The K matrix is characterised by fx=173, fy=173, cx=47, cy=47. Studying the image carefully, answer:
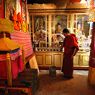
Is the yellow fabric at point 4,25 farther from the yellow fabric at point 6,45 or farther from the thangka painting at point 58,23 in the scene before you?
the thangka painting at point 58,23

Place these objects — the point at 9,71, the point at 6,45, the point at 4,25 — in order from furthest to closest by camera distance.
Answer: the point at 4,25
the point at 6,45
the point at 9,71

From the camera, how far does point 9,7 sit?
154 inches

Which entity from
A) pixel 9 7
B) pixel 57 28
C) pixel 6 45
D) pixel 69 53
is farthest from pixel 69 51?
pixel 6 45

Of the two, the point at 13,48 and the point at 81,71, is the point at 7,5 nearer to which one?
the point at 13,48

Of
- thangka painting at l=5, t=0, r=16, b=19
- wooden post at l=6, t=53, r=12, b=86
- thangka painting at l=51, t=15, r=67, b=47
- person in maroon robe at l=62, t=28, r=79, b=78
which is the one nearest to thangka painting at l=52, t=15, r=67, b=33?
thangka painting at l=51, t=15, r=67, b=47

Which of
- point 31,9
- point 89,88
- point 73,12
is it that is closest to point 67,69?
point 89,88

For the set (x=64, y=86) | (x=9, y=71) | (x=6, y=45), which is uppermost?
(x=6, y=45)

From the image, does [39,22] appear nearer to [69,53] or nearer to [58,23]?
[58,23]

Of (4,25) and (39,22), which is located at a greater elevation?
(39,22)

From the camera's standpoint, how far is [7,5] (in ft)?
12.4

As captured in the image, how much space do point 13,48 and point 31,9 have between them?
3.81m

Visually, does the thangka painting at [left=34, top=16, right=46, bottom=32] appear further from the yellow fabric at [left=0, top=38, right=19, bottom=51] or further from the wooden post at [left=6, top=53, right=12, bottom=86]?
the wooden post at [left=6, top=53, right=12, bottom=86]

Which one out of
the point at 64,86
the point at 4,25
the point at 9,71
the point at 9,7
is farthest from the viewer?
the point at 64,86

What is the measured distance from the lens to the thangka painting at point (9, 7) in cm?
372
